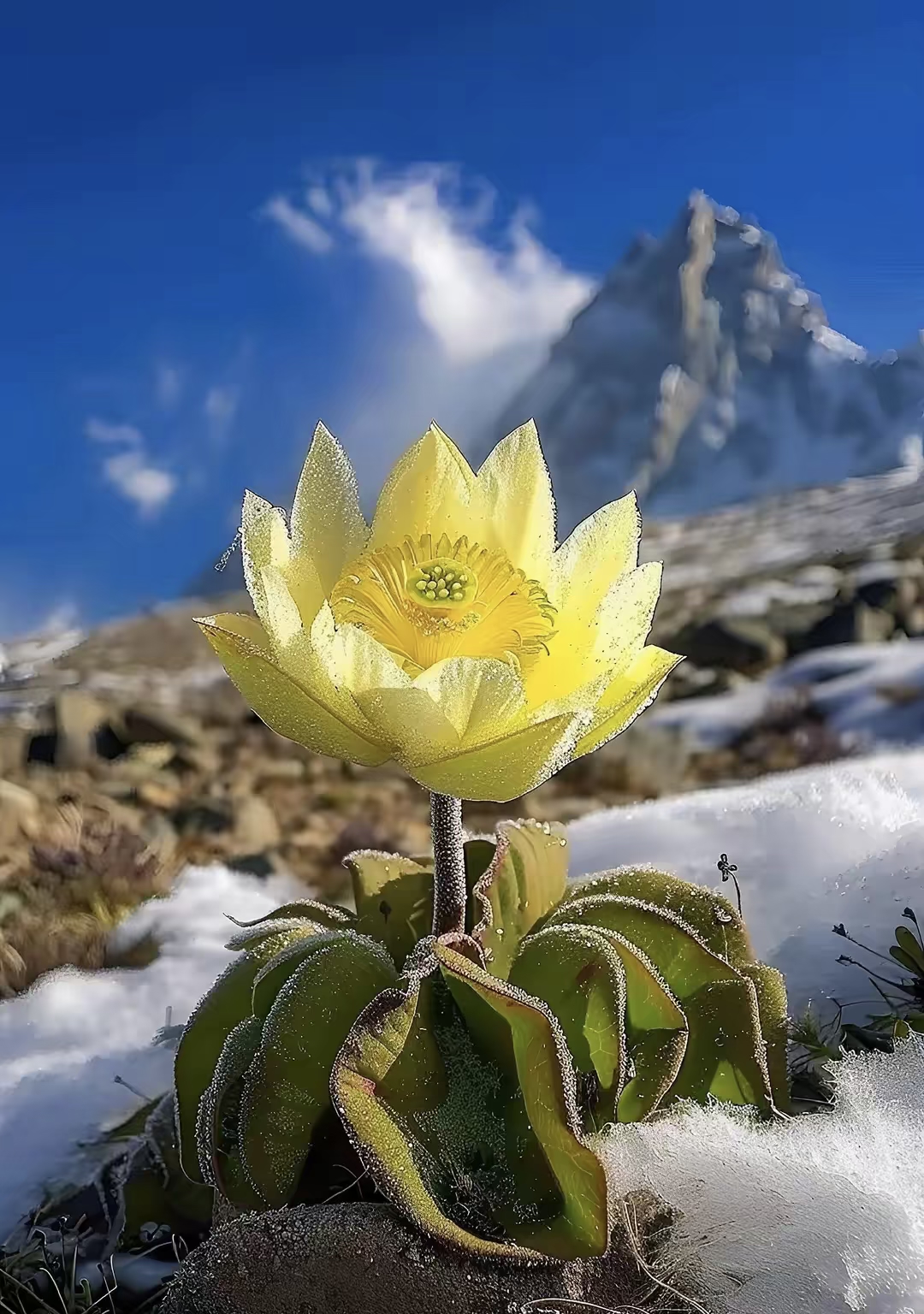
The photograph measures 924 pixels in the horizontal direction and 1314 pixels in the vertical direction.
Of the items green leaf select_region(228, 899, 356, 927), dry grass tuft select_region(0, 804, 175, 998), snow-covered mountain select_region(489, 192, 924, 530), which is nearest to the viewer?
green leaf select_region(228, 899, 356, 927)

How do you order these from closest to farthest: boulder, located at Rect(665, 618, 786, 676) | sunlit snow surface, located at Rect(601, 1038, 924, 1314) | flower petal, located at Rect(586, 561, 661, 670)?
1. sunlit snow surface, located at Rect(601, 1038, 924, 1314)
2. flower petal, located at Rect(586, 561, 661, 670)
3. boulder, located at Rect(665, 618, 786, 676)

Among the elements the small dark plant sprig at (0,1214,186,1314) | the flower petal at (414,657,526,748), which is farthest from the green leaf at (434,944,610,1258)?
the small dark plant sprig at (0,1214,186,1314)

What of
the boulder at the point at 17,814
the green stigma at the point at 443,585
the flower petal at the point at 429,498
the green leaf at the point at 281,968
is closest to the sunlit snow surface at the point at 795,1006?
the green leaf at the point at 281,968

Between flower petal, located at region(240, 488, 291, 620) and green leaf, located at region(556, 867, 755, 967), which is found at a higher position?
flower petal, located at region(240, 488, 291, 620)

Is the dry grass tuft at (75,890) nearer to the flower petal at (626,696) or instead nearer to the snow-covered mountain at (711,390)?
the flower petal at (626,696)

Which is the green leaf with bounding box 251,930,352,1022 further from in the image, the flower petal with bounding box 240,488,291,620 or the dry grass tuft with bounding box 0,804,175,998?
the dry grass tuft with bounding box 0,804,175,998

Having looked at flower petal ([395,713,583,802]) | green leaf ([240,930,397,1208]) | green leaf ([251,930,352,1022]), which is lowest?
green leaf ([240,930,397,1208])

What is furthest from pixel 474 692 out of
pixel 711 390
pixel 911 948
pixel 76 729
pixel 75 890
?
pixel 711 390
